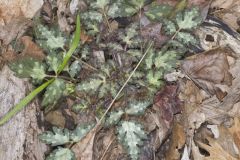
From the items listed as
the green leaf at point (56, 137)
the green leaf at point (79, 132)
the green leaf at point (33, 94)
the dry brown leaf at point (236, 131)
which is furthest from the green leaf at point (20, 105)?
the dry brown leaf at point (236, 131)

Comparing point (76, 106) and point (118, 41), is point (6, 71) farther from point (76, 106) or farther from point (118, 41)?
point (118, 41)

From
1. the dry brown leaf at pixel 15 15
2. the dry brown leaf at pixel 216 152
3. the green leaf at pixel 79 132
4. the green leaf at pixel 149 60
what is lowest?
the dry brown leaf at pixel 216 152

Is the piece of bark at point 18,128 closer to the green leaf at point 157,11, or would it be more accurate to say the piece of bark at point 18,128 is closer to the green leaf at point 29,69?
the green leaf at point 29,69

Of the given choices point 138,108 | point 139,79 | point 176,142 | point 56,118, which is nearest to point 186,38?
point 139,79

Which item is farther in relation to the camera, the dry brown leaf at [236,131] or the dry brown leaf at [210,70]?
the dry brown leaf at [210,70]

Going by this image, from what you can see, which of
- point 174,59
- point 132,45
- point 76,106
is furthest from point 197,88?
point 76,106

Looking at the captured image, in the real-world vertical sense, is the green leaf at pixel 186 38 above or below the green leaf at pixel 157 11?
below

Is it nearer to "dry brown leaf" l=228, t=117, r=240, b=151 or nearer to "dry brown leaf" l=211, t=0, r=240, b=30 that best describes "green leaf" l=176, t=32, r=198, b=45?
"dry brown leaf" l=211, t=0, r=240, b=30
